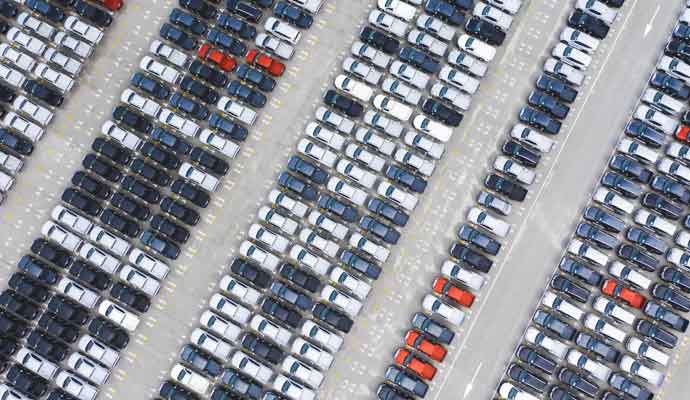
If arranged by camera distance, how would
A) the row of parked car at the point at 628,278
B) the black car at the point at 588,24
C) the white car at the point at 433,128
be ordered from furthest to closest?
the black car at the point at 588,24 → the white car at the point at 433,128 → the row of parked car at the point at 628,278

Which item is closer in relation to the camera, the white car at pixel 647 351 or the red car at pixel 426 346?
the white car at pixel 647 351

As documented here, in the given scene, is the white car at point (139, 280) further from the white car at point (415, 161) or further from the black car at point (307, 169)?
the white car at point (415, 161)

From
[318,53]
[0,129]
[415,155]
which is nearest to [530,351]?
[415,155]

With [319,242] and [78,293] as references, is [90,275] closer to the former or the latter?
[78,293]

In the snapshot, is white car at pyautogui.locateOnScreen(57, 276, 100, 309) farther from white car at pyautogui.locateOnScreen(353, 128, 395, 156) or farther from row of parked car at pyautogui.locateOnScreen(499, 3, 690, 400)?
row of parked car at pyautogui.locateOnScreen(499, 3, 690, 400)

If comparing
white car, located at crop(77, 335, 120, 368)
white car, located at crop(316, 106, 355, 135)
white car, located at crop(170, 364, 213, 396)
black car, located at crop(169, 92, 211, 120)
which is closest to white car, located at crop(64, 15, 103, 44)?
black car, located at crop(169, 92, 211, 120)

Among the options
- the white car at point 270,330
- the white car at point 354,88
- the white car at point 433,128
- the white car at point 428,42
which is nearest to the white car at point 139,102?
the white car at point 354,88

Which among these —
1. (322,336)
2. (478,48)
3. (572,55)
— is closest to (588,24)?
(572,55)
